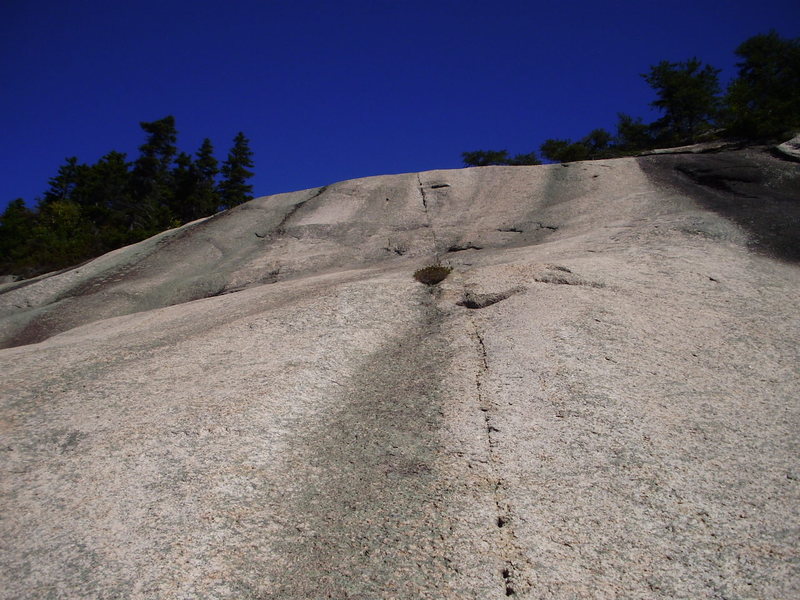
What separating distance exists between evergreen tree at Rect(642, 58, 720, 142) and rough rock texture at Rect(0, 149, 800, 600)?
3383 centimetres

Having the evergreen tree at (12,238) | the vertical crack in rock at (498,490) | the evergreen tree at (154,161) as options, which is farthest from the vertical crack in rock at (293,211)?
the evergreen tree at (154,161)

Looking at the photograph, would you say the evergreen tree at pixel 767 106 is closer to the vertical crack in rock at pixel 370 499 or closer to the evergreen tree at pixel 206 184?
the vertical crack in rock at pixel 370 499

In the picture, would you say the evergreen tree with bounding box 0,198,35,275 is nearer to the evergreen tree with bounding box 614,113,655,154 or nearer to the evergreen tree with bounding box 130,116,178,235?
the evergreen tree with bounding box 130,116,178,235

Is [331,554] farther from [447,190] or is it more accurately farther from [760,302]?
[447,190]

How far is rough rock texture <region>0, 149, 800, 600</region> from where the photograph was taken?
4066 millimetres

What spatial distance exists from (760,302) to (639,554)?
6398 mm

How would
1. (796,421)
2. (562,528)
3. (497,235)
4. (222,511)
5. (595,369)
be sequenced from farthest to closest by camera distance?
(497,235)
(595,369)
(796,421)
(222,511)
(562,528)

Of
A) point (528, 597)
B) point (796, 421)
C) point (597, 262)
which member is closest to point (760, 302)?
point (597, 262)

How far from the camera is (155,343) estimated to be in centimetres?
859

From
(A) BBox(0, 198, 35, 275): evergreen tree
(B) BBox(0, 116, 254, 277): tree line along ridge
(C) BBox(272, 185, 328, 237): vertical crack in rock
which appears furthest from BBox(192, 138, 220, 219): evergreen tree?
(C) BBox(272, 185, 328, 237): vertical crack in rock

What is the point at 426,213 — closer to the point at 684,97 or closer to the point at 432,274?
the point at 432,274

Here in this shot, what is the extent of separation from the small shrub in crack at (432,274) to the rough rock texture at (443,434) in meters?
0.58

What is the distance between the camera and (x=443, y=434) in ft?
18.6

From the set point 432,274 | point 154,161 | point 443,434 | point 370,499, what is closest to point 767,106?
point 432,274
